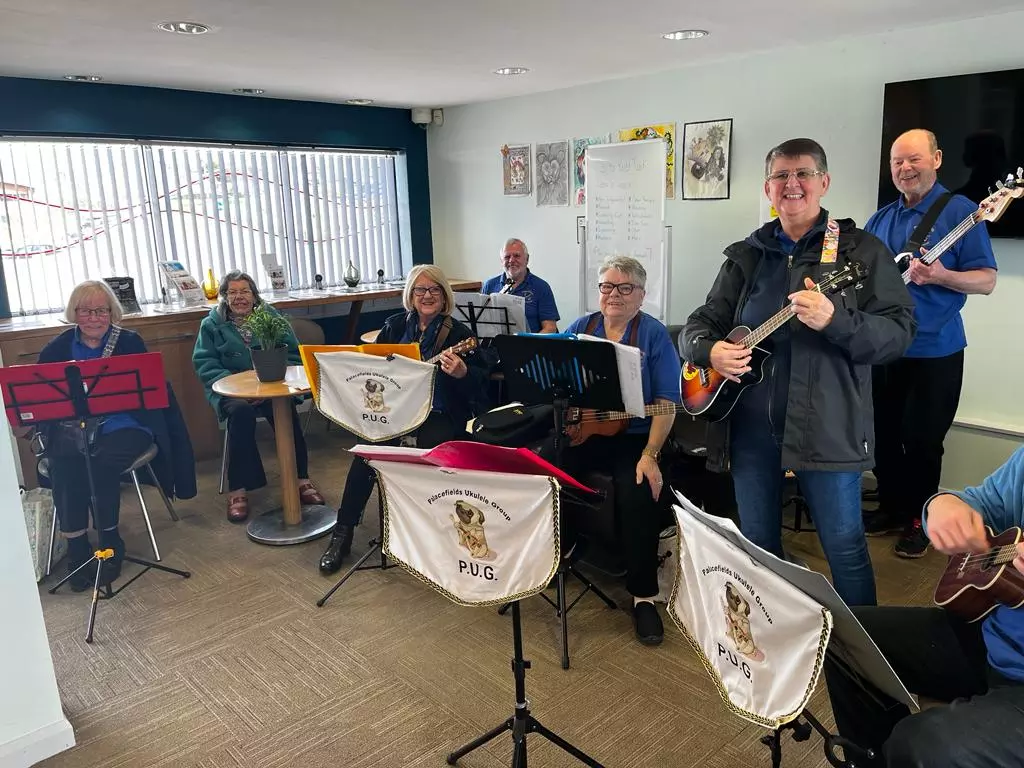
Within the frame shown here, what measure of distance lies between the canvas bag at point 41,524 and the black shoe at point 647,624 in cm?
242

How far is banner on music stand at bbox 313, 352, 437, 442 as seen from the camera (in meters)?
2.83

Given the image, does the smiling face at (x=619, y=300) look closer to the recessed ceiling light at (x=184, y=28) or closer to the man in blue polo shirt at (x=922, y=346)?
the man in blue polo shirt at (x=922, y=346)

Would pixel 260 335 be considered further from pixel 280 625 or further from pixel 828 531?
pixel 828 531

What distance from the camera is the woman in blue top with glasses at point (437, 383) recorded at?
10.4ft

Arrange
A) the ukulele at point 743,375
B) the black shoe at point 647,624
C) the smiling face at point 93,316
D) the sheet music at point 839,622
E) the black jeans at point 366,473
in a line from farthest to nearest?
the smiling face at point 93,316
the black jeans at point 366,473
the black shoe at point 647,624
the ukulele at point 743,375
the sheet music at point 839,622

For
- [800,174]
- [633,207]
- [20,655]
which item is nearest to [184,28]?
[20,655]

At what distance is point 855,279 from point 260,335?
2492mm

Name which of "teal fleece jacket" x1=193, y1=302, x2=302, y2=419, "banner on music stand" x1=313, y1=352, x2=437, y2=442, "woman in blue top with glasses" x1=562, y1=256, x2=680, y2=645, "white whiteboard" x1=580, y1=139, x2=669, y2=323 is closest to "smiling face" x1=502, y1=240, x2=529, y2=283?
"white whiteboard" x1=580, y1=139, x2=669, y2=323

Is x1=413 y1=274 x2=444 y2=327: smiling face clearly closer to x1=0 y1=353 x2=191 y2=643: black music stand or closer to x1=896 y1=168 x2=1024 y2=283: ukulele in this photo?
x1=0 y1=353 x2=191 y2=643: black music stand

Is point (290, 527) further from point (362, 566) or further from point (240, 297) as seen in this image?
point (240, 297)

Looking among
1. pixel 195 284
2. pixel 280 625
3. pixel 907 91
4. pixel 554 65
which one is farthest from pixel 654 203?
pixel 280 625

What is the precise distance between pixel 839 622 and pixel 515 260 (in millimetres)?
3515

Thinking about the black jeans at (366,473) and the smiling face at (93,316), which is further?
the smiling face at (93,316)

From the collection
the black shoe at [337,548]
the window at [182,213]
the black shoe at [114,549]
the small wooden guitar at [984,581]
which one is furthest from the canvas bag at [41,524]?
the small wooden guitar at [984,581]
